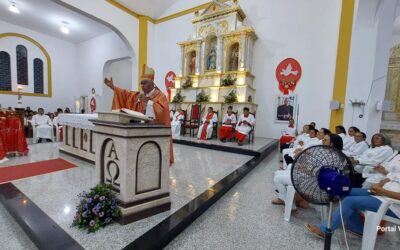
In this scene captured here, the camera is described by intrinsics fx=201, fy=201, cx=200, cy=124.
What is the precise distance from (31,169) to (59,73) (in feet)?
34.2

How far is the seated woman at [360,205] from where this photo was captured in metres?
1.51

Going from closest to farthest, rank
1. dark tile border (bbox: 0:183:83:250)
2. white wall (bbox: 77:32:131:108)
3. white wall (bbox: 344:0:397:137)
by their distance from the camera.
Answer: dark tile border (bbox: 0:183:83:250), white wall (bbox: 344:0:397:137), white wall (bbox: 77:32:131:108)

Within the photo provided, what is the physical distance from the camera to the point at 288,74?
641cm

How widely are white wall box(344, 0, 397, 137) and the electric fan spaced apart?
4785 millimetres

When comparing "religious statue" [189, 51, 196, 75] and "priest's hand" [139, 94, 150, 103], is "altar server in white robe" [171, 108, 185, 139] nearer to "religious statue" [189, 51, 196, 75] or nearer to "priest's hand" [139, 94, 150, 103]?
"religious statue" [189, 51, 196, 75]

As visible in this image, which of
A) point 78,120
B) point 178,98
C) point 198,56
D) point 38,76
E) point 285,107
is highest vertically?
point 198,56

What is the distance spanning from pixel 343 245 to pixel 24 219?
2.61 m

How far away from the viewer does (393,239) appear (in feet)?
5.84

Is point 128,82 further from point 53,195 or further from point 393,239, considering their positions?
point 393,239

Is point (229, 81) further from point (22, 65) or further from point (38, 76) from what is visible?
point (22, 65)

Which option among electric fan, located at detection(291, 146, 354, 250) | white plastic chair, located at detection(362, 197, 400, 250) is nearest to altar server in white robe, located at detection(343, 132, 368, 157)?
white plastic chair, located at detection(362, 197, 400, 250)

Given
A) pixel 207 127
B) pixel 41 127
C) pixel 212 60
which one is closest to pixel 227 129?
pixel 207 127

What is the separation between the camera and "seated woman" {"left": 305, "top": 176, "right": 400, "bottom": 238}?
151 cm

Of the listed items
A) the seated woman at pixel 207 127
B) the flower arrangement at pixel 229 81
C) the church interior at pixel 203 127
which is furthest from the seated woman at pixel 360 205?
the flower arrangement at pixel 229 81
